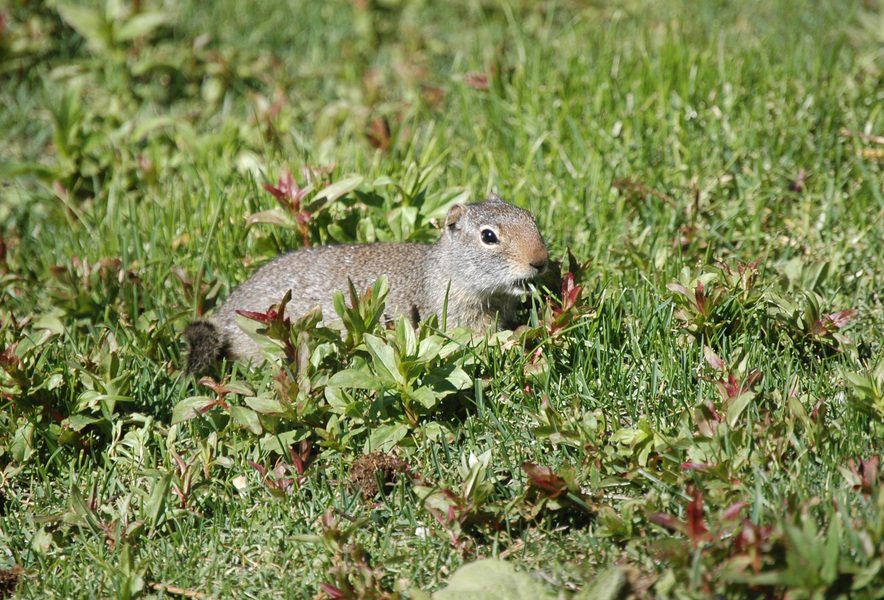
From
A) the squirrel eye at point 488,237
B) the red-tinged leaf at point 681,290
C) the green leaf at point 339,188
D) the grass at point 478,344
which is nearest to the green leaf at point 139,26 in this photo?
the grass at point 478,344

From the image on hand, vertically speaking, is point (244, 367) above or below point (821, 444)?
below

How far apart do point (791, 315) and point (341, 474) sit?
5.95ft

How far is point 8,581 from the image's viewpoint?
2.76 m

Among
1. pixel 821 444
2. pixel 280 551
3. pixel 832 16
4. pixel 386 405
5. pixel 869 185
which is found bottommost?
pixel 280 551

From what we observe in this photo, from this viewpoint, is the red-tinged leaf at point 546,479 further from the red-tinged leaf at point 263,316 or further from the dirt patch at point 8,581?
the dirt patch at point 8,581

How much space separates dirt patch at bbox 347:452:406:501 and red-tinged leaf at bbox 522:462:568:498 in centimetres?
55

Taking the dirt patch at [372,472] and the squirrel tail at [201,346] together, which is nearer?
the dirt patch at [372,472]

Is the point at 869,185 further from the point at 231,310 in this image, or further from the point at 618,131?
the point at 231,310

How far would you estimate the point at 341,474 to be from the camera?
3033 mm

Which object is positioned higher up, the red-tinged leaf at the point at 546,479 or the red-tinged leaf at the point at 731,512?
the red-tinged leaf at the point at 731,512

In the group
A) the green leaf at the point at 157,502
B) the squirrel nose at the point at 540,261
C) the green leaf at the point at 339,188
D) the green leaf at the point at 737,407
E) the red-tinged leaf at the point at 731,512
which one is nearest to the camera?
the red-tinged leaf at the point at 731,512

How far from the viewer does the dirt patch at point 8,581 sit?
9.00ft

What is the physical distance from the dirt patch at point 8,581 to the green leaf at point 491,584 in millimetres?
1440

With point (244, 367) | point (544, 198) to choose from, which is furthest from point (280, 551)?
point (544, 198)
